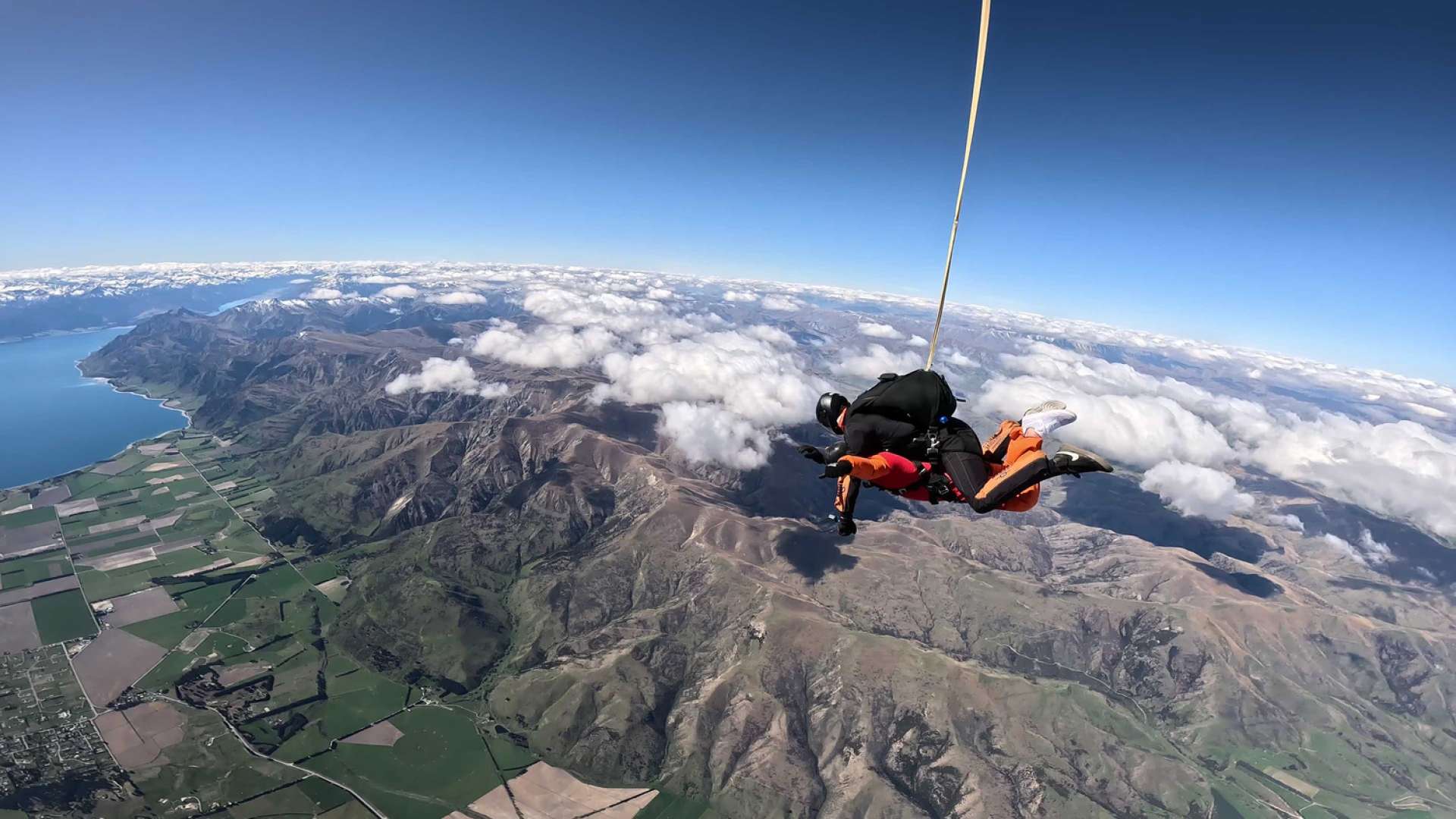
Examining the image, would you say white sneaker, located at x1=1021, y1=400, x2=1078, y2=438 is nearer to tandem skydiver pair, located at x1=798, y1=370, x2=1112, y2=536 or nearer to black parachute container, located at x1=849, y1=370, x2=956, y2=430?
tandem skydiver pair, located at x1=798, y1=370, x2=1112, y2=536

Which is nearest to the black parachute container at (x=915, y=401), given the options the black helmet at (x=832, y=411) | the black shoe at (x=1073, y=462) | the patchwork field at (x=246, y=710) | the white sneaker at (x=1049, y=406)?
the black helmet at (x=832, y=411)

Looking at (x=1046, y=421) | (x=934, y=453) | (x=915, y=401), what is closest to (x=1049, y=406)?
(x=1046, y=421)

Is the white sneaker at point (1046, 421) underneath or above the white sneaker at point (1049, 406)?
underneath

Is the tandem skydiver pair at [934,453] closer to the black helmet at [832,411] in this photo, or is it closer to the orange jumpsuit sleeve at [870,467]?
the orange jumpsuit sleeve at [870,467]

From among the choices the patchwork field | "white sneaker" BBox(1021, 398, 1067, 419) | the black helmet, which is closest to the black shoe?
"white sneaker" BBox(1021, 398, 1067, 419)

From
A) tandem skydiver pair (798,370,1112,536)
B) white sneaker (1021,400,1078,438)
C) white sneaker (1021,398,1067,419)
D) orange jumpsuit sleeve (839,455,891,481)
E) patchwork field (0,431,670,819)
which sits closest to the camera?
tandem skydiver pair (798,370,1112,536)

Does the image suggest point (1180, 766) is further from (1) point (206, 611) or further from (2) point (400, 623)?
(1) point (206, 611)
